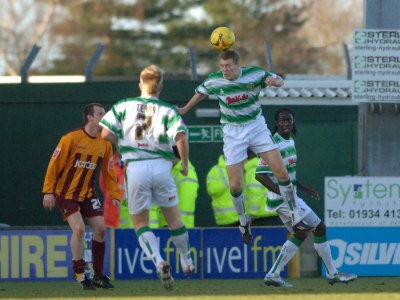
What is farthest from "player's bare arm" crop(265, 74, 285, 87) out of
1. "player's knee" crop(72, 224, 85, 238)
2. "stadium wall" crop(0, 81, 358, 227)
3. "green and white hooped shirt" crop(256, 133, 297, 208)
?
"stadium wall" crop(0, 81, 358, 227)

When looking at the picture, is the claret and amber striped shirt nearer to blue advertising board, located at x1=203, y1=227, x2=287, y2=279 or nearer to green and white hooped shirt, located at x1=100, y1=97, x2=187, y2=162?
green and white hooped shirt, located at x1=100, y1=97, x2=187, y2=162

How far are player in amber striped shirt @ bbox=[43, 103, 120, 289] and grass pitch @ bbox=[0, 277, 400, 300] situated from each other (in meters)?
0.59

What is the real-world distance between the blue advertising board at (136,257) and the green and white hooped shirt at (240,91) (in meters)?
3.41

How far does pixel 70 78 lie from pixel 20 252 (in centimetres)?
679

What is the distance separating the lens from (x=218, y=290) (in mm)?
14781

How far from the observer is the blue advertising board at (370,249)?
17609 millimetres

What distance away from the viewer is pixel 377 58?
17.7 meters

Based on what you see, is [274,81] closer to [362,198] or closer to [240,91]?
[240,91]

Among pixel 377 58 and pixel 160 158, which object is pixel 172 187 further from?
pixel 377 58

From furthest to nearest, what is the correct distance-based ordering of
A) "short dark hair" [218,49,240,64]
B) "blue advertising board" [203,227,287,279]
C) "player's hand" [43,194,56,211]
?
1. "blue advertising board" [203,227,287,279]
2. "player's hand" [43,194,56,211]
3. "short dark hair" [218,49,240,64]

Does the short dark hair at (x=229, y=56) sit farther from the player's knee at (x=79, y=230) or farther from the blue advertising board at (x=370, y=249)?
the blue advertising board at (x=370, y=249)

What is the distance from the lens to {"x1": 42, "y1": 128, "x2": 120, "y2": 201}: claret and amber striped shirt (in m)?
15.0

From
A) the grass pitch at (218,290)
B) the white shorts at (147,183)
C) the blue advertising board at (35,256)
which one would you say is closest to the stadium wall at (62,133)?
the blue advertising board at (35,256)

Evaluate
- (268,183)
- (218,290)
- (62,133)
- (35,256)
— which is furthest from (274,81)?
(62,133)
